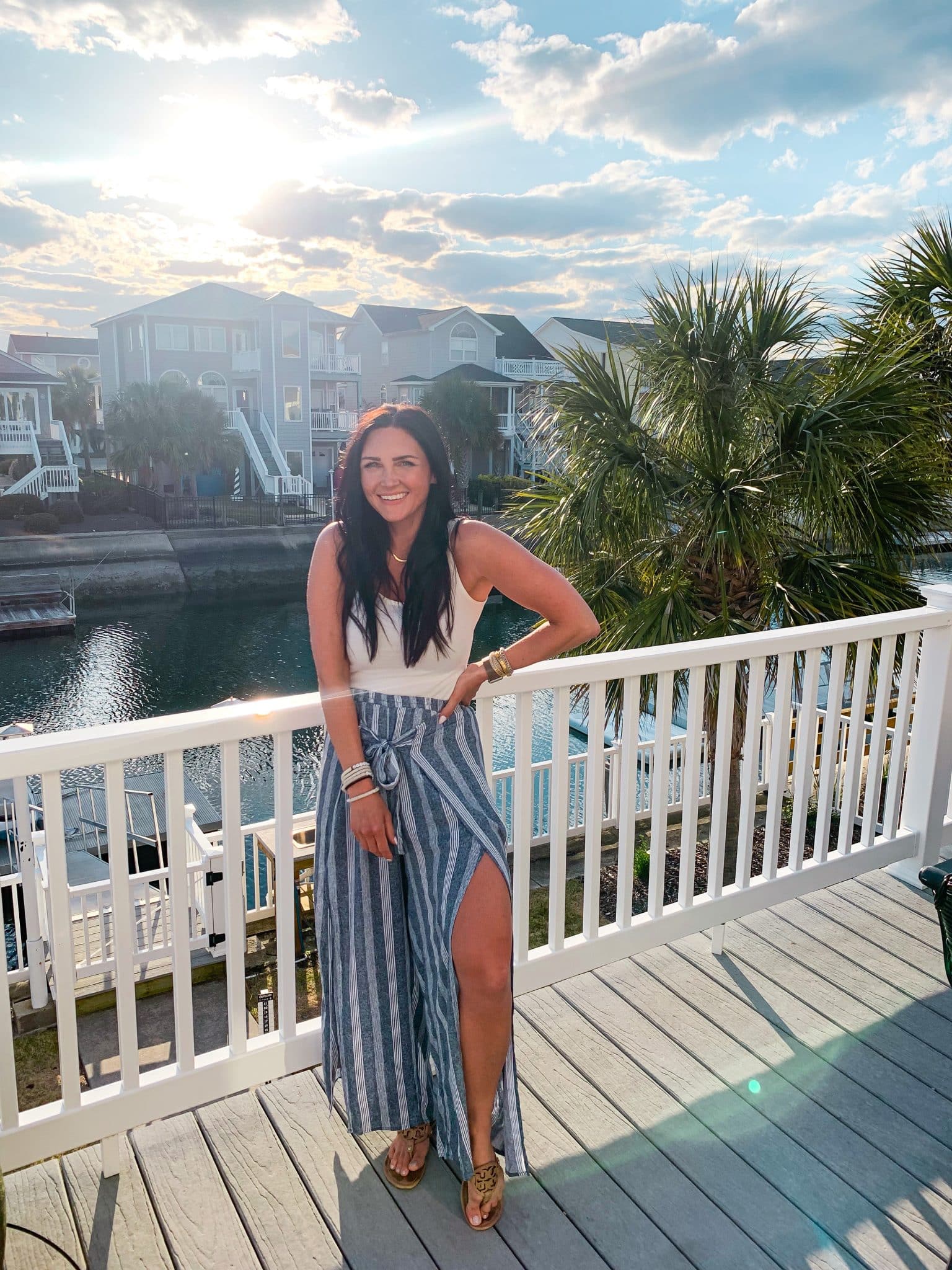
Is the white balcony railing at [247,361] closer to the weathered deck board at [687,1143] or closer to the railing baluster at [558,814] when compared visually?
the railing baluster at [558,814]

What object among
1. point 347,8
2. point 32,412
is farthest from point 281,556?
point 347,8

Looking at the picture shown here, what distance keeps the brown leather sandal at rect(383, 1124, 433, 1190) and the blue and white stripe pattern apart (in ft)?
0.09

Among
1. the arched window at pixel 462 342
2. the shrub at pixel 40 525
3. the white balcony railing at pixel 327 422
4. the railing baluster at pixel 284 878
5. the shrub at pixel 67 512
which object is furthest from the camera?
the white balcony railing at pixel 327 422

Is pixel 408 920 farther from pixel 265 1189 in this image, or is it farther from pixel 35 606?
pixel 35 606

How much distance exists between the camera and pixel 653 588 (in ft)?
17.6

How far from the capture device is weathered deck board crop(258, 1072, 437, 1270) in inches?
55.5

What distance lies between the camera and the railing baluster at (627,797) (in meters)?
1.98

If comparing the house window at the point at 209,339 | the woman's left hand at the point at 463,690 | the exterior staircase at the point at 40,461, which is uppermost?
the house window at the point at 209,339

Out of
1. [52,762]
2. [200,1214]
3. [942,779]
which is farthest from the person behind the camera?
[942,779]

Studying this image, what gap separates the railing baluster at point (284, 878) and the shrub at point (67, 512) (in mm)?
29902

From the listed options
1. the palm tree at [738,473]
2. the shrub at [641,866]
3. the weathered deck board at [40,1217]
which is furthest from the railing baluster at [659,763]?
the shrub at [641,866]

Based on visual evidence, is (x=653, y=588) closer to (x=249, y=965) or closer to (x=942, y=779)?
(x=942, y=779)

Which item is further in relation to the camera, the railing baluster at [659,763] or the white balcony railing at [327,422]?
the white balcony railing at [327,422]

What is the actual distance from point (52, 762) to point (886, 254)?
6.30 metres
